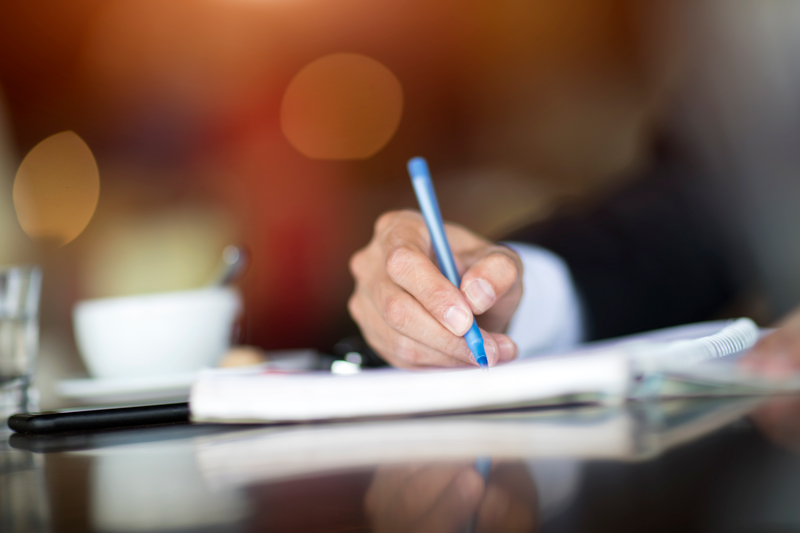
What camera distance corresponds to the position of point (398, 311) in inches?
14.7

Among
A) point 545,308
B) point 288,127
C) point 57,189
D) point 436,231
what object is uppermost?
point 288,127

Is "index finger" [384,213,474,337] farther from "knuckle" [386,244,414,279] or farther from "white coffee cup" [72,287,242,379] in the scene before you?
"white coffee cup" [72,287,242,379]

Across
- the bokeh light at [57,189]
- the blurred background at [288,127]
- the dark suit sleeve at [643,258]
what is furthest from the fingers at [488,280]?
the bokeh light at [57,189]

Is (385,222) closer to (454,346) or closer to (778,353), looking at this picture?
(454,346)

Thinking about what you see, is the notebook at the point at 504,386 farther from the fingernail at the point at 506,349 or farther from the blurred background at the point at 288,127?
the blurred background at the point at 288,127

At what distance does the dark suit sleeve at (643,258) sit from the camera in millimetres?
704

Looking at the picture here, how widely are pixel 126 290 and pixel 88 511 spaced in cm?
276

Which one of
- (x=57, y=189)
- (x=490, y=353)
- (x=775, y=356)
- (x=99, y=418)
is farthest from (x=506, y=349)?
(x=57, y=189)

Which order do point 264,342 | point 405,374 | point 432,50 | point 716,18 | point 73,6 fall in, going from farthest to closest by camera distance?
point 432,50 < point 264,342 < point 73,6 < point 716,18 < point 405,374

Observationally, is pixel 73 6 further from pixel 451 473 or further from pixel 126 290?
pixel 451 473

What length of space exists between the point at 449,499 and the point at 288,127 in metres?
2.83

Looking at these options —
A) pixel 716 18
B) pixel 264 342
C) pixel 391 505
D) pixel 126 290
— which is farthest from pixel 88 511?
pixel 126 290

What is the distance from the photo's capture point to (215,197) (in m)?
2.73

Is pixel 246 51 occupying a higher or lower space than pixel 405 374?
higher
